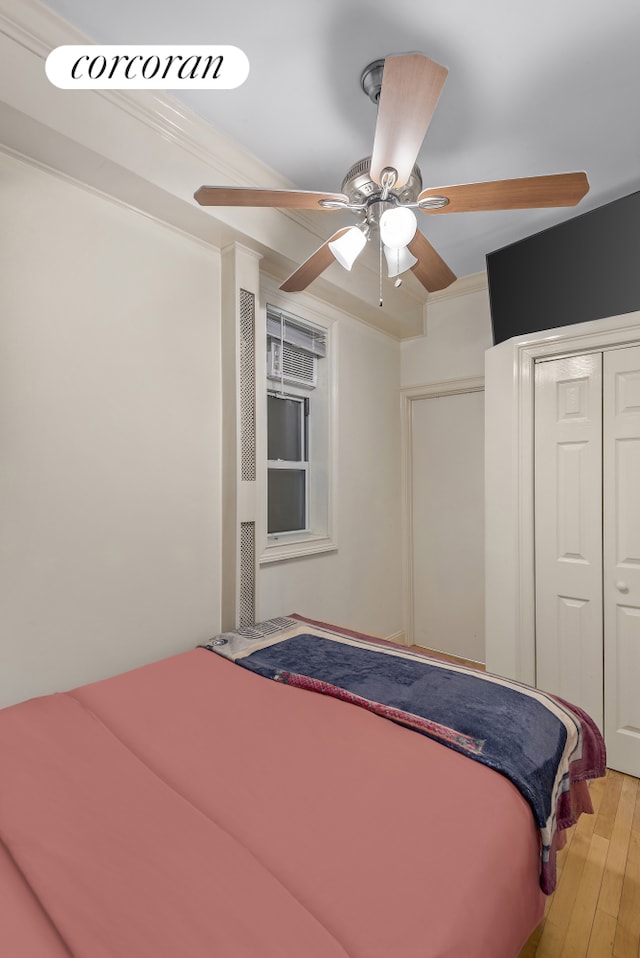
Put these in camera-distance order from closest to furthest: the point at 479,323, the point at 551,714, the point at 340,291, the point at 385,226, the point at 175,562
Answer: the point at 551,714, the point at 385,226, the point at 175,562, the point at 340,291, the point at 479,323

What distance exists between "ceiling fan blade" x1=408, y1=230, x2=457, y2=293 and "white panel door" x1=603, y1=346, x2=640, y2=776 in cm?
99

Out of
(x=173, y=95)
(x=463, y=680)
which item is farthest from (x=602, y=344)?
(x=173, y=95)

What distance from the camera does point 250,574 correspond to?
2426 mm

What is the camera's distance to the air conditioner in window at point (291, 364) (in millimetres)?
2877

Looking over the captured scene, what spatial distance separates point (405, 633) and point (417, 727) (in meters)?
2.57

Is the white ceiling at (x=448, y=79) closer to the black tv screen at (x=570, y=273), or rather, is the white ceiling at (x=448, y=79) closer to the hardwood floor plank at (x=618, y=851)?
the black tv screen at (x=570, y=273)

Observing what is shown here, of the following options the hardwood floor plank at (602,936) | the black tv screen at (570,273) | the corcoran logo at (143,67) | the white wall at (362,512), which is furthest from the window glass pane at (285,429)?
the hardwood floor plank at (602,936)

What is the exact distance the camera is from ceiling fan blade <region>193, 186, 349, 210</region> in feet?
5.05

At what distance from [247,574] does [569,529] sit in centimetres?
172

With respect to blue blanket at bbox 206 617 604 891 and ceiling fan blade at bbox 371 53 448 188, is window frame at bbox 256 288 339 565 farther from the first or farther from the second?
ceiling fan blade at bbox 371 53 448 188

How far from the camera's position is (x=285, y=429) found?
10.1 ft

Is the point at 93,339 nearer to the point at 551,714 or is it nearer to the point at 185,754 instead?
the point at 185,754

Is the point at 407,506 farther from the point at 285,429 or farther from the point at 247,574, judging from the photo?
the point at 247,574

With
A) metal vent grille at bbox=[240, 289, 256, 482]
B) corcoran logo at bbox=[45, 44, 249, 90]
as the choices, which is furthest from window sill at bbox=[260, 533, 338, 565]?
corcoran logo at bbox=[45, 44, 249, 90]
